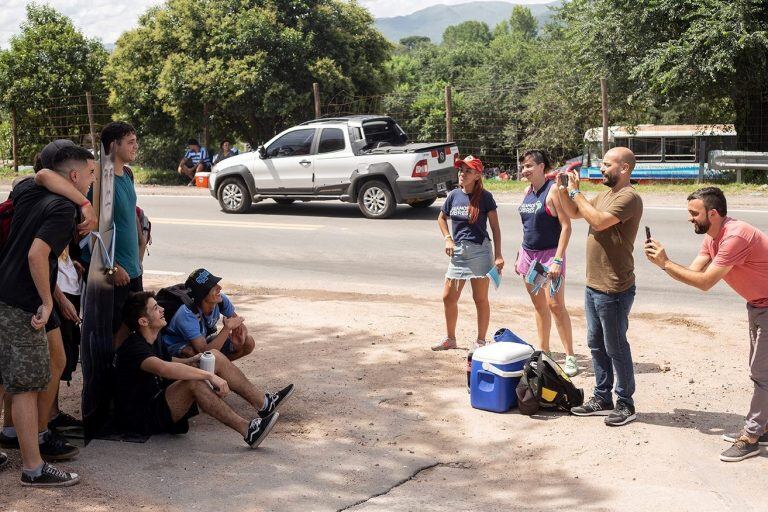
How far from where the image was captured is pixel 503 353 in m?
7.23

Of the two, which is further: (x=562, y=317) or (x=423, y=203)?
(x=423, y=203)

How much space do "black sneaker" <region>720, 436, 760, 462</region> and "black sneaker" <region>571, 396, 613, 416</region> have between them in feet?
3.39

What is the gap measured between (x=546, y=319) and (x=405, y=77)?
83153 millimetres

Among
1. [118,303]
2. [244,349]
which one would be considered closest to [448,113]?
[244,349]

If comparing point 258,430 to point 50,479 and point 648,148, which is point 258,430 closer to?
point 50,479

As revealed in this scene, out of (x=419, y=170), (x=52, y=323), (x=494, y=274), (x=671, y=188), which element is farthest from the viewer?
Result: (x=671, y=188)

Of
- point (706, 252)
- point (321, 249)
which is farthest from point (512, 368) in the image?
point (321, 249)

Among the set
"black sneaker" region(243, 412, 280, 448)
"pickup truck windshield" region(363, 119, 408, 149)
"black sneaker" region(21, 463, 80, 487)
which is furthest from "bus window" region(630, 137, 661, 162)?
"black sneaker" region(21, 463, 80, 487)

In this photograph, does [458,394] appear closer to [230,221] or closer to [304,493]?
[304,493]

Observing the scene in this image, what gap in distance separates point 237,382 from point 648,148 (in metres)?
32.8

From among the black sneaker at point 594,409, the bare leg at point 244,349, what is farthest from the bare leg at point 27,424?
the black sneaker at point 594,409

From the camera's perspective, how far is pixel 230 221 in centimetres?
1839

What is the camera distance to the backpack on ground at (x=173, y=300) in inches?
281

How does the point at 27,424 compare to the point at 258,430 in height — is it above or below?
above
